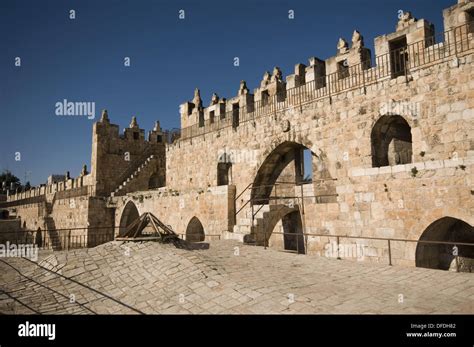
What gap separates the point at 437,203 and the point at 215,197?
10.0 meters

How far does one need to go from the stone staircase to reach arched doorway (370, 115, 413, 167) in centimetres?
2103

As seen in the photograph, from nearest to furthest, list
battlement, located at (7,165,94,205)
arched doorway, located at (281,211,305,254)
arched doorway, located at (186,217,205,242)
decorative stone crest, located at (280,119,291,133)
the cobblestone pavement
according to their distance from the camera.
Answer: the cobblestone pavement, decorative stone crest, located at (280,119,291,133), arched doorway, located at (281,211,305,254), arched doorway, located at (186,217,205,242), battlement, located at (7,165,94,205)

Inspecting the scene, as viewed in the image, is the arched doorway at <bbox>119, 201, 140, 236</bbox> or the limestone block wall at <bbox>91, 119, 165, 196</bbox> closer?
the arched doorway at <bbox>119, 201, 140, 236</bbox>

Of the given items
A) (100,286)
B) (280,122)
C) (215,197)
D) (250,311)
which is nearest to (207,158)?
(215,197)

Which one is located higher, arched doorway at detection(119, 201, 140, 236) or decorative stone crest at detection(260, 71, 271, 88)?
decorative stone crest at detection(260, 71, 271, 88)

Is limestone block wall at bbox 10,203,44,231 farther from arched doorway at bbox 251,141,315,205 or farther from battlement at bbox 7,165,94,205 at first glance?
arched doorway at bbox 251,141,315,205

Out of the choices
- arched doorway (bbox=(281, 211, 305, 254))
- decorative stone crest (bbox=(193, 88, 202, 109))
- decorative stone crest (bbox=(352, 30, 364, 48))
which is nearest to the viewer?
decorative stone crest (bbox=(352, 30, 364, 48))

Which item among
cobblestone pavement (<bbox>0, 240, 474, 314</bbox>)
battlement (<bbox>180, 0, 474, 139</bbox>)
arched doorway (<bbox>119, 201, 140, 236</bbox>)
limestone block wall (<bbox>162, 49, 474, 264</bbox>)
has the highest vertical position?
battlement (<bbox>180, 0, 474, 139</bbox>)

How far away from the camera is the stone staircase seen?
26.8 meters

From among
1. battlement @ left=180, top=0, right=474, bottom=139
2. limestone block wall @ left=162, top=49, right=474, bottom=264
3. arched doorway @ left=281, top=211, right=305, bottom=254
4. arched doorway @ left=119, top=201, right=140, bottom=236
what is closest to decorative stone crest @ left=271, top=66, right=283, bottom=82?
battlement @ left=180, top=0, right=474, bottom=139

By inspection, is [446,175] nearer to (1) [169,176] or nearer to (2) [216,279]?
(2) [216,279]

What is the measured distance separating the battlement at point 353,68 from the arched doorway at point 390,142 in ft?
5.05

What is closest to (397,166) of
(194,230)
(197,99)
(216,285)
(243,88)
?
(216,285)

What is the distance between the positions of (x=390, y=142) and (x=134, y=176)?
21.4 metres
